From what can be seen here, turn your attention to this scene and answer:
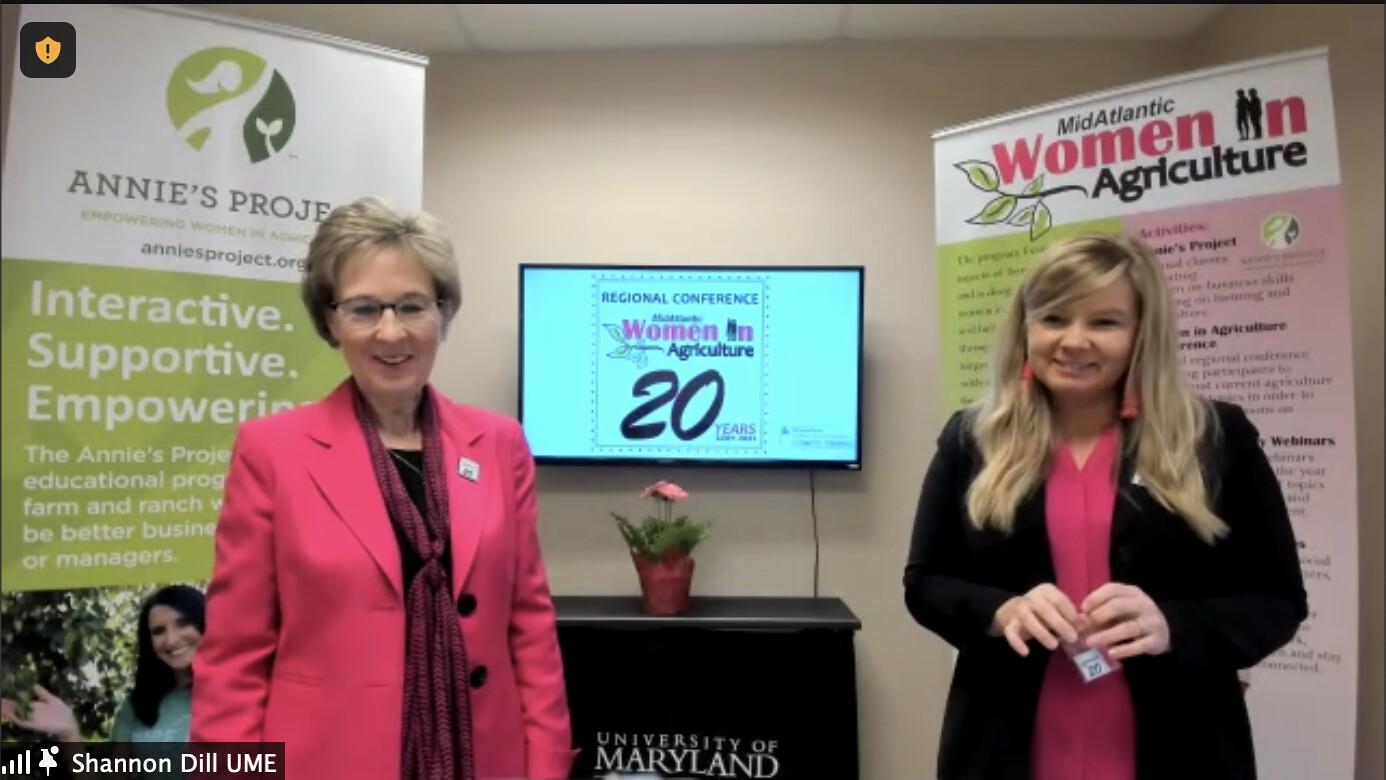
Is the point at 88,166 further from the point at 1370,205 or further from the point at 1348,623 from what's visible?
the point at 1370,205

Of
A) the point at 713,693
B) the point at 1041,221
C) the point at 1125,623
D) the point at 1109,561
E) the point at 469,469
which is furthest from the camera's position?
the point at 713,693

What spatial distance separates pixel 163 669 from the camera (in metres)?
2.14

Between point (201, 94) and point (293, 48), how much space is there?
0.24 metres

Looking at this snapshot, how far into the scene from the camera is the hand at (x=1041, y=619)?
120 cm

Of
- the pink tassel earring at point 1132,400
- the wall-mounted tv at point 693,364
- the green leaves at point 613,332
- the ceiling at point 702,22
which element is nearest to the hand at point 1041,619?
the pink tassel earring at point 1132,400

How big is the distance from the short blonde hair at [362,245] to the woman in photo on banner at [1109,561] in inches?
34.7

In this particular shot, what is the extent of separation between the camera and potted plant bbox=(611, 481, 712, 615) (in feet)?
10.1

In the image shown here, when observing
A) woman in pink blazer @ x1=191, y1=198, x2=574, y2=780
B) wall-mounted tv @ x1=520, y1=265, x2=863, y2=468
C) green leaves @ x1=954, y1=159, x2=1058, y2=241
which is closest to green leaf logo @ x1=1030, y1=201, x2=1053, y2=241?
green leaves @ x1=954, y1=159, x2=1058, y2=241

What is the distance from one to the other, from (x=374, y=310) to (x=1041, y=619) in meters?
1.03

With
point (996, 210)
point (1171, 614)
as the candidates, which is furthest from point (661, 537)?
point (1171, 614)

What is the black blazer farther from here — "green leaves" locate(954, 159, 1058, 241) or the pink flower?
the pink flower

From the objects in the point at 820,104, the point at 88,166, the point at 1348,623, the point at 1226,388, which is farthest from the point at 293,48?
the point at 1348,623

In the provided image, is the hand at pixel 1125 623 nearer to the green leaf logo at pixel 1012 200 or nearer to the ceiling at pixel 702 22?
the green leaf logo at pixel 1012 200

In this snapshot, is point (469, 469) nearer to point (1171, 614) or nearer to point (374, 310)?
point (374, 310)
